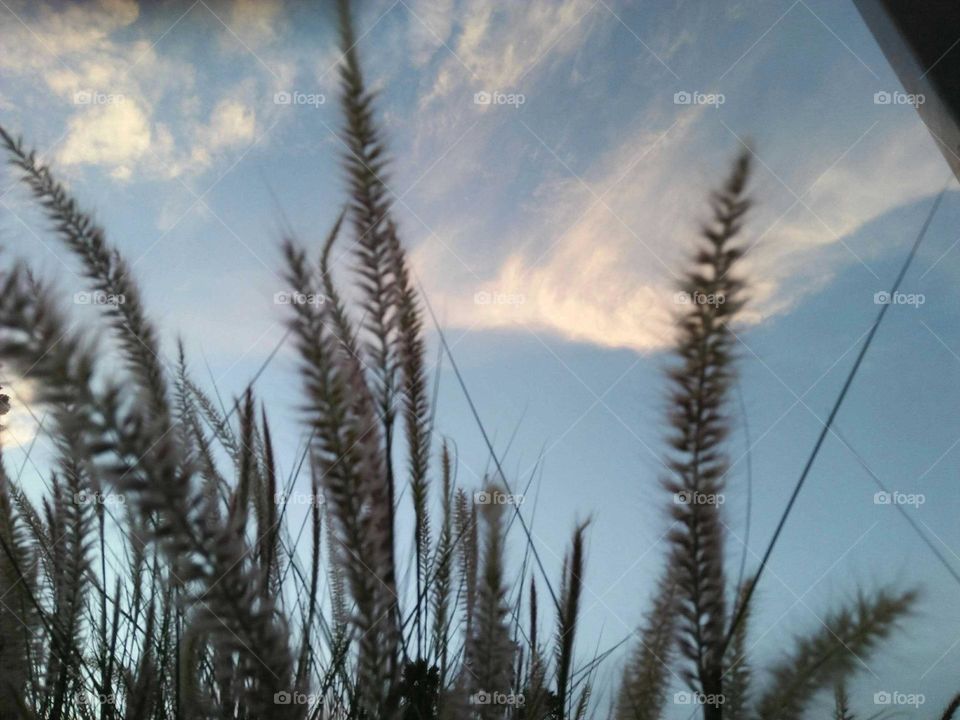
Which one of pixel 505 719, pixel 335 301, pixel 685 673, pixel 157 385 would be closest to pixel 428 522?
pixel 505 719

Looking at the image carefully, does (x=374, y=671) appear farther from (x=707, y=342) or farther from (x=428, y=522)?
(x=428, y=522)

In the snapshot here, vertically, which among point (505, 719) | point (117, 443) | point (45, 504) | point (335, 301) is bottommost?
point (505, 719)

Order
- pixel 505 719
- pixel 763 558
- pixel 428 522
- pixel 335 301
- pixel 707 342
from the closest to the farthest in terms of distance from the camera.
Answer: pixel 707 342 < pixel 763 558 < pixel 335 301 < pixel 505 719 < pixel 428 522

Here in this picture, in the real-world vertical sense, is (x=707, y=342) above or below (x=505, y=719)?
above

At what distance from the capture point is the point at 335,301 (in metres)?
0.96

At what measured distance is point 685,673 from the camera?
1.90 ft

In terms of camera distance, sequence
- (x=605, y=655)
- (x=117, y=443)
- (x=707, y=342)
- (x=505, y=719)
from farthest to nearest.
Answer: (x=605, y=655) < (x=505, y=719) < (x=707, y=342) < (x=117, y=443)

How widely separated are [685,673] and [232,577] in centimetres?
35

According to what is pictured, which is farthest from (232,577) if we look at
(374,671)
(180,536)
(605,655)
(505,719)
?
(605,655)

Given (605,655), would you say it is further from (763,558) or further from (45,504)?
(45,504)

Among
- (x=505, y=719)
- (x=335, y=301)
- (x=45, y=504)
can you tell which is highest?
(x=335, y=301)

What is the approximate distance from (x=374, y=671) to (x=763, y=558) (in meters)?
0.38

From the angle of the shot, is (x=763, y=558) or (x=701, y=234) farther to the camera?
(x=763, y=558)

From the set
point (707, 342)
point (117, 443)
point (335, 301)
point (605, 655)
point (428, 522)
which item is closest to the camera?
point (117, 443)
